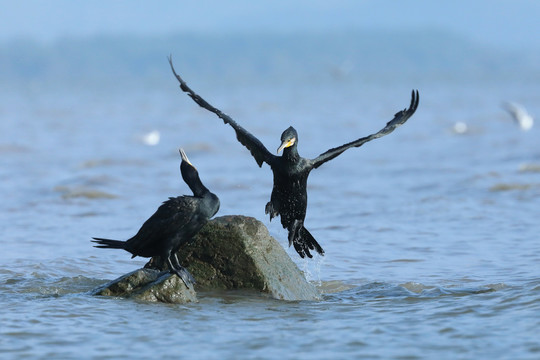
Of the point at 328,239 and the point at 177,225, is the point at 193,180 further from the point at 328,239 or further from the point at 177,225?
the point at 328,239

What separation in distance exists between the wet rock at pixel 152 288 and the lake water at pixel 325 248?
0.36ft

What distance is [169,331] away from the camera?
7.17 metres

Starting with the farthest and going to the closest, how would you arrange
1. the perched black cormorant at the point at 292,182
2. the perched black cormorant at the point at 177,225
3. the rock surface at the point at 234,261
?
the perched black cormorant at the point at 292,182, the rock surface at the point at 234,261, the perched black cormorant at the point at 177,225

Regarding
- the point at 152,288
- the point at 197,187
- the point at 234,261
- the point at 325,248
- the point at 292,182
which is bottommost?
the point at 152,288

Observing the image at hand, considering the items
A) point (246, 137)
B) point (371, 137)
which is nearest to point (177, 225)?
point (246, 137)

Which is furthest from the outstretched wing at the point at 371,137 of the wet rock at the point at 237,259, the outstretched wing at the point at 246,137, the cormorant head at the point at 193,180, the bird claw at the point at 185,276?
the bird claw at the point at 185,276

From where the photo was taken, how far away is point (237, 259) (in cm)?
830

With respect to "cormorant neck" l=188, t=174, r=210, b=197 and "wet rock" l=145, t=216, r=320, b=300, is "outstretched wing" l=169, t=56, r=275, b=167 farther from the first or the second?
"cormorant neck" l=188, t=174, r=210, b=197

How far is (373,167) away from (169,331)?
529 inches

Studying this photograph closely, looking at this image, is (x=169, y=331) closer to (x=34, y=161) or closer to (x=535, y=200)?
(x=535, y=200)

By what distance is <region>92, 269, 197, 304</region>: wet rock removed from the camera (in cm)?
787

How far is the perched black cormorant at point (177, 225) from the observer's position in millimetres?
7734

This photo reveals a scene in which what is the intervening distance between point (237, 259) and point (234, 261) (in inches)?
1.4

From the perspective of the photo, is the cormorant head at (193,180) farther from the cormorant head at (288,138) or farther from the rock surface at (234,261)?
the cormorant head at (288,138)
